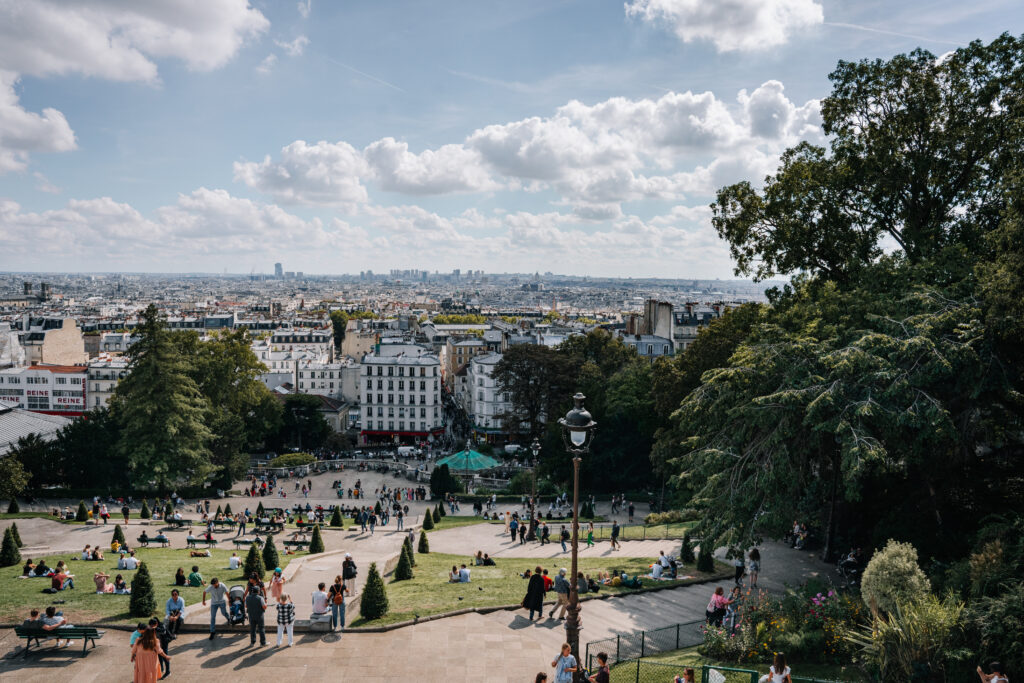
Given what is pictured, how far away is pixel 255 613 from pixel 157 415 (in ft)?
105

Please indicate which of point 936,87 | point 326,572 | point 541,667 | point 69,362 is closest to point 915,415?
point 541,667

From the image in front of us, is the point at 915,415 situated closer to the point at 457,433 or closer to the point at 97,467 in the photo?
the point at 97,467

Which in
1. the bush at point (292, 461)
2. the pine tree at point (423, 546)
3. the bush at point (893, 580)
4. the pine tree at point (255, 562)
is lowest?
the bush at point (292, 461)

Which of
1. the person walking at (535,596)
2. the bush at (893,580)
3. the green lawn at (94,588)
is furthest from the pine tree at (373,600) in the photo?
the bush at (893,580)

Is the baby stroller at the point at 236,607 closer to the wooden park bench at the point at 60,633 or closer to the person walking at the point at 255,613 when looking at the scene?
the person walking at the point at 255,613

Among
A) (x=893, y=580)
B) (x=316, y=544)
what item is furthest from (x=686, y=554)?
(x=316, y=544)

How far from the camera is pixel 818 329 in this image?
24359 mm

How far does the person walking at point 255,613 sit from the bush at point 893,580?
509 inches

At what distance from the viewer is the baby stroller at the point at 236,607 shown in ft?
55.2

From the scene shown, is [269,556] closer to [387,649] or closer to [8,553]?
[8,553]

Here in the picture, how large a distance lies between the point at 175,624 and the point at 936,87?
2905 cm

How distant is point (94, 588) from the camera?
68.0ft

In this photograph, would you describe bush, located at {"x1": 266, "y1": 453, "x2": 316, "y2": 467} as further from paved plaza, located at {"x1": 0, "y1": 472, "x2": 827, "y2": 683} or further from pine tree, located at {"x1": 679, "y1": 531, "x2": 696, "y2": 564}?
pine tree, located at {"x1": 679, "y1": 531, "x2": 696, "y2": 564}

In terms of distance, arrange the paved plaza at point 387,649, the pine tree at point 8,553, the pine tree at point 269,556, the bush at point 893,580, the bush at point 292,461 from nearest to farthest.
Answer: the bush at point 893,580 < the paved plaza at point 387,649 < the pine tree at point 8,553 < the pine tree at point 269,556 < the bush at point 292,461
